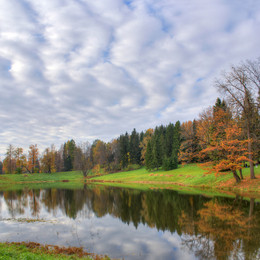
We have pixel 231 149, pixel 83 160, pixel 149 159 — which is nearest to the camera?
Answer: pixel 231 149

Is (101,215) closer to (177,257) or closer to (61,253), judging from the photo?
(61,253)

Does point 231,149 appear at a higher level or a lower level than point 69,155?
lower

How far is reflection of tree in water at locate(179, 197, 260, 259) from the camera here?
873cm

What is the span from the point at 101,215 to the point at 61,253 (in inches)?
363

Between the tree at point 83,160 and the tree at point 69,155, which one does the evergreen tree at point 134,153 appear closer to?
the tree at point 83,160

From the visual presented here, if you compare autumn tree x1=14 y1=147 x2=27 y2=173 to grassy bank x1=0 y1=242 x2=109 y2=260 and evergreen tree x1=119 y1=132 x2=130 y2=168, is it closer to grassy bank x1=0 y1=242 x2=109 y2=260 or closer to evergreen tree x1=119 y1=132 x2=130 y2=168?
evergreen tree x1=119 y1=132 x2=130 y2=168

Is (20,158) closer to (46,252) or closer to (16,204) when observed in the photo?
(16,204)

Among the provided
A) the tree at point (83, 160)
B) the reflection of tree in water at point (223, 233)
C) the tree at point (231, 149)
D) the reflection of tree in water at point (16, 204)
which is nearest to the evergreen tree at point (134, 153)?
the tree at point (83, 160)

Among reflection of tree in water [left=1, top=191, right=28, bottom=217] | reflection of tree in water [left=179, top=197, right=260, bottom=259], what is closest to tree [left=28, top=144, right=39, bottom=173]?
reflection of tree in water [left=1, top=191, right=28, bottom=217]

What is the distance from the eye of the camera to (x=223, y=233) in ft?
36.4

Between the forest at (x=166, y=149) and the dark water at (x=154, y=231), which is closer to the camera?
the dark water at (x=154, y=231)

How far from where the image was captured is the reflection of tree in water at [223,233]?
873 cm

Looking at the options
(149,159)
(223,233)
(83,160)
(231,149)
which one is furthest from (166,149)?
(223,233)

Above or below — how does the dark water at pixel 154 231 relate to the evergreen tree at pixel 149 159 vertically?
below
